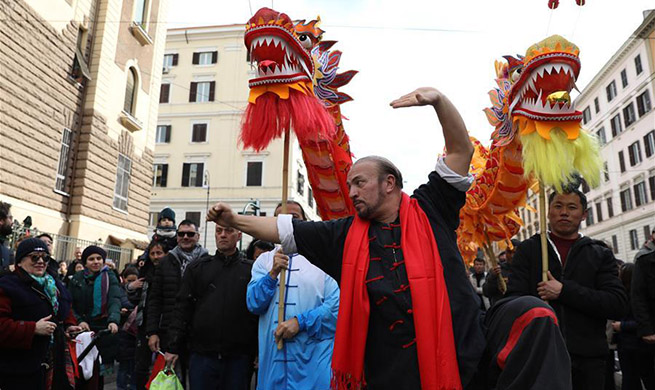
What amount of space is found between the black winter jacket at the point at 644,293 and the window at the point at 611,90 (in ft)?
115

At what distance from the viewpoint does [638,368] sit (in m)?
5.07

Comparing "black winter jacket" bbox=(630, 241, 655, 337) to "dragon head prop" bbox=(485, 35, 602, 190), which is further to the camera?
"black winter jacket" bbox=(630, 241, 655, 337)

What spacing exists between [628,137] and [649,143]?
287 cm

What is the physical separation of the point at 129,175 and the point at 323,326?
15.6 m

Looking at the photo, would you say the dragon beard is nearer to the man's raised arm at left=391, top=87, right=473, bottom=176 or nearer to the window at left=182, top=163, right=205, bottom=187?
the man's raised arm at left=391, top=87, right=473, bottom=176

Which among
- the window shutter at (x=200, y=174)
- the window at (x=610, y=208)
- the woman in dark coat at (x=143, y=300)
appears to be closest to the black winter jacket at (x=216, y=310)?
the woman in dark coat at (x=143, y=300)

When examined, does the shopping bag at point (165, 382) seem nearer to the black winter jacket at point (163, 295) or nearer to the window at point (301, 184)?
the black winter jacket at point (163, 295)

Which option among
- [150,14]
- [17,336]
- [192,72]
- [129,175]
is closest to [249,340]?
[17,336]

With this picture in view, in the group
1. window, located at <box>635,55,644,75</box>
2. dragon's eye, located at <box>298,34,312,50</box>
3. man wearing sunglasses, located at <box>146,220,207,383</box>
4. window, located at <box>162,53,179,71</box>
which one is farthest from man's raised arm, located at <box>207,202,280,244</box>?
window, located at <box>635,55,644,75</box>

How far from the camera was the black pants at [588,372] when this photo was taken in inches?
125

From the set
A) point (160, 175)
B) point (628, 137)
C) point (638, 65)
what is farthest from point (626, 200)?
point (160, 175)

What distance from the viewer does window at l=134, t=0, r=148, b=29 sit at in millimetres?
17609

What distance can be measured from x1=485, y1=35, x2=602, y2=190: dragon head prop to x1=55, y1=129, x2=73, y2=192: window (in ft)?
45.6

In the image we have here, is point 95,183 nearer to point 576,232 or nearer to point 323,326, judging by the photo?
point 323,326
